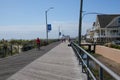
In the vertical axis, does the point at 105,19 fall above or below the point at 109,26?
above

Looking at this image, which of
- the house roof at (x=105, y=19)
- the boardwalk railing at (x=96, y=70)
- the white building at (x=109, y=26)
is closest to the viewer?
the boardwalk railing at (x=96, y=70)

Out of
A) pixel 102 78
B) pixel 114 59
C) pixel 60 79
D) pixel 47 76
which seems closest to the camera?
pixel 102 78

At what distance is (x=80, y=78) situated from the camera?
10.6 meters

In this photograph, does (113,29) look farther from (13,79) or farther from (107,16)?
(13,79)

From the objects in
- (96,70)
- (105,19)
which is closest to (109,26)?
(105,19)

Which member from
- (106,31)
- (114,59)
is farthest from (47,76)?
(106,31)

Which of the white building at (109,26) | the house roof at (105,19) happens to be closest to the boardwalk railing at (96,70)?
the white building at (109,26)

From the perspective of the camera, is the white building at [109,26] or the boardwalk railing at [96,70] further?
the white building at [109,26]

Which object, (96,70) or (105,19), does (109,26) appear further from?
(96,70)

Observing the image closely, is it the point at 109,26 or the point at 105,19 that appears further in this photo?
the point at 105,19

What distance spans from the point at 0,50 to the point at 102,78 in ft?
69.8

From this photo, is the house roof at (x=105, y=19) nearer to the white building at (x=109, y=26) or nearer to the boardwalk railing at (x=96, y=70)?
the white building at (x=109, y=26)

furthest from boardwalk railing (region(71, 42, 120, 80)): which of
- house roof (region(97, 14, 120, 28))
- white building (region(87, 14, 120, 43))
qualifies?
house roof (region(97, 14, 120, 28))

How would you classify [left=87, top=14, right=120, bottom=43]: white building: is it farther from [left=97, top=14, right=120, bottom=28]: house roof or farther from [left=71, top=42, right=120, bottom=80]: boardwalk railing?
[left=71, top=42, right=120, bottom=80]: boardwalk railing
